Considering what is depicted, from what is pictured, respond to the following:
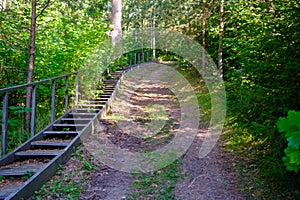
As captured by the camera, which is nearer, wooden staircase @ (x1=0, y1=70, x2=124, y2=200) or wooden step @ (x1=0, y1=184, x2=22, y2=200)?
wooden step @ (x1=0, y1=184, x2=22, y2=200)

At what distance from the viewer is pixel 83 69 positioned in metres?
8.39

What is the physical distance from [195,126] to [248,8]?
344 centimetres

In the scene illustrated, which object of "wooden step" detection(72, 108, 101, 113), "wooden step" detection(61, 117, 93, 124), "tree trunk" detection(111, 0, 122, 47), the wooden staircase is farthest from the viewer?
"tree trunk" detection(111, 0, 122, 47)

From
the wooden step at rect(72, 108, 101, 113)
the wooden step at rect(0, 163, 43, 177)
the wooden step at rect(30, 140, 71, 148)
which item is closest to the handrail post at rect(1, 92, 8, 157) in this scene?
the wooden step at rect(0, 163, 43, 177)

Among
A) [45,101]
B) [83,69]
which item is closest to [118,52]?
[83,69]

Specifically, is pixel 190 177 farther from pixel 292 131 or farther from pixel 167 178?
pixel 292 131

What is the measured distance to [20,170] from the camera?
14.8ft

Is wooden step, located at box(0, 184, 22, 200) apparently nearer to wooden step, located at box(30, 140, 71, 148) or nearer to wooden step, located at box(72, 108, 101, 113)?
wooden step, located at box(30, 140, 71, 148)

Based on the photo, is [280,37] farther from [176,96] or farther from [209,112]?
[176,96]

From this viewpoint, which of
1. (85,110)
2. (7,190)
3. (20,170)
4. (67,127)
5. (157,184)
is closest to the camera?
(7,190)

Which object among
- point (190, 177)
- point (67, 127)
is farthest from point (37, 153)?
point (190, 177)

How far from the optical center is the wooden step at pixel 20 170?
4328 millimetres

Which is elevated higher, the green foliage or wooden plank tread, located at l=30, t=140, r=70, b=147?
the green foliage

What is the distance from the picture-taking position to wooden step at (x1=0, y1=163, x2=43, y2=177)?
433 cm
